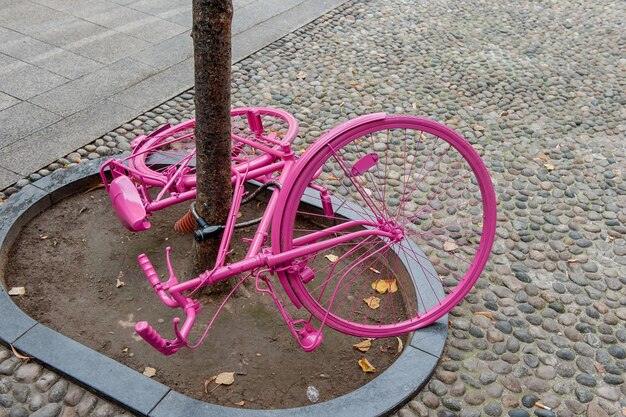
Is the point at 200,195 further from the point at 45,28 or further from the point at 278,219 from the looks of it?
the point at 45,28

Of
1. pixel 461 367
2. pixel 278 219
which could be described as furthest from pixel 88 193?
pixel 461 367

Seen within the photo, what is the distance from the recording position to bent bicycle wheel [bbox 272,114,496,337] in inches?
117

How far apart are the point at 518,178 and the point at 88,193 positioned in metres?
3.27

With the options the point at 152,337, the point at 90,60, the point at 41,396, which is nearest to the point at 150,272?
the point at 152,337

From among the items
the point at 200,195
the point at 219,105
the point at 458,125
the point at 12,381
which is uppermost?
the point at 219,105

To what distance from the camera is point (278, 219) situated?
2.89 meters

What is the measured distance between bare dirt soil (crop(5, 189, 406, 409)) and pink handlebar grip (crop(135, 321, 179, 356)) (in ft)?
1.26

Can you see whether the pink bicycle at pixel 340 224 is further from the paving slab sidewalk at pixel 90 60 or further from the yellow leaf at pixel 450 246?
the paving slab sidewalk at pixel 90 60

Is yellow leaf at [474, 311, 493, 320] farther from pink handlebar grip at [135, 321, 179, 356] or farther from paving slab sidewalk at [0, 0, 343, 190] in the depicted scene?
paving slab sidewalk at [0, 0, 343, 190]

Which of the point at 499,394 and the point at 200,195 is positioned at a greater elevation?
the point at 200,195

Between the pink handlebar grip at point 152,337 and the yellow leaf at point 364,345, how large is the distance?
1050 millimetres

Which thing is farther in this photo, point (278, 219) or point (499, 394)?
point (499, 394)

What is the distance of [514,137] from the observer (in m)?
5.65

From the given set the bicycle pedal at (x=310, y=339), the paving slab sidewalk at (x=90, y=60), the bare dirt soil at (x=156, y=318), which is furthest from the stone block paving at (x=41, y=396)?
the paving slab sidewalk at (x=90, y=60)
